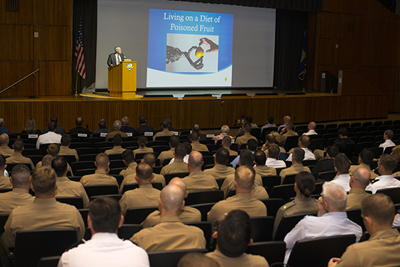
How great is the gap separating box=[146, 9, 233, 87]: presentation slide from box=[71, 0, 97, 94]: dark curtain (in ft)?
6.74

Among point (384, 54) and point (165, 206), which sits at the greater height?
point (384, 54)

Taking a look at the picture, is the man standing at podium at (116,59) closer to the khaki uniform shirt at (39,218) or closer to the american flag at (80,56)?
the american flag at (80,56)

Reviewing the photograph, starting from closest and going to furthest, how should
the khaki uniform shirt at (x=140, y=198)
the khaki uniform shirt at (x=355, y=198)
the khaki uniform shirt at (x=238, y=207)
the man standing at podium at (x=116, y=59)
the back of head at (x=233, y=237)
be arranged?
the back of head at (x=233, y=237), the khaki uniform shirt at (x=238, y=207), the khaki uniform shirt at (x=140, y=198), the khaki uniform shirt at (x=355, y=198), the man standing at podium at (x=116, y=59)

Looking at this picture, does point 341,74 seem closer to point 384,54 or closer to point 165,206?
point 384,54

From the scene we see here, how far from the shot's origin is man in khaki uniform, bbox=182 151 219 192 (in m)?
4.93

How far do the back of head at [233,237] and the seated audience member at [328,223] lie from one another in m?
1.23

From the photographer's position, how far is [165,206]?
305 cm

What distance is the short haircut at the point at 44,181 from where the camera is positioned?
337cm

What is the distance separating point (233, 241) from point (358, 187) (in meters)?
2.49

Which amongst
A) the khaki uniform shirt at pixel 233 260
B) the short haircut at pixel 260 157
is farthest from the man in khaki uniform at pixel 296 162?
the khaki uniform shirt at pixel 233 260

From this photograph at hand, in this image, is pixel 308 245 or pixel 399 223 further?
pixel 399 223

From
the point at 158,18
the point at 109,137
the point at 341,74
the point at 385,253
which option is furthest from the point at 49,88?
the point at 385,253

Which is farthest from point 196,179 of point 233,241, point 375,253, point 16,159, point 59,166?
point 16,159

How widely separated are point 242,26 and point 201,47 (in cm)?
226
